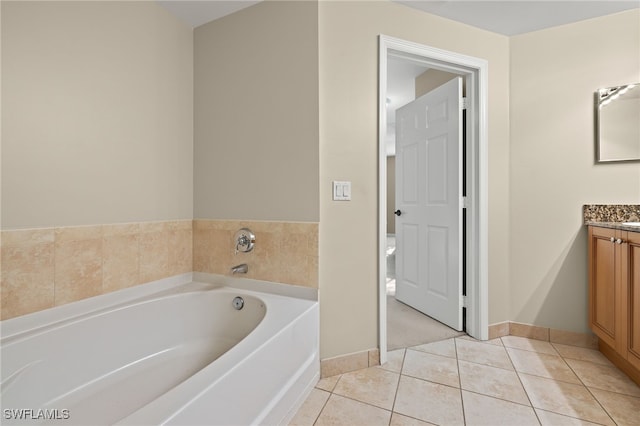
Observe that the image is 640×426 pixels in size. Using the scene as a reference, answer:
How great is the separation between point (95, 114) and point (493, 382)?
8.41ft

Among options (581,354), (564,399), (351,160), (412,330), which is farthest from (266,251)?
(581,354)

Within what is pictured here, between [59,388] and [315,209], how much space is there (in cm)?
136

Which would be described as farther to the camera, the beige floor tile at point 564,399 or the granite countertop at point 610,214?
the granite countertop at point 610,214

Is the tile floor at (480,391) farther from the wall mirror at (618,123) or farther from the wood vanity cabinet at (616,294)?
the wall mirror at (618,123)

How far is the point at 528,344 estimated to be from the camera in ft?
6.68

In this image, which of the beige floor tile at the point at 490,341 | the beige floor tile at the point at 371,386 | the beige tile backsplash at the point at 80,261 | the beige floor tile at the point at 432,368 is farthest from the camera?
the beige floor tile at the point at 490,341

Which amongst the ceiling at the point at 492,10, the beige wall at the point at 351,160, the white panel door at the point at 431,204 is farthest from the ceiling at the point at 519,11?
the white panel door at the point at 431,204

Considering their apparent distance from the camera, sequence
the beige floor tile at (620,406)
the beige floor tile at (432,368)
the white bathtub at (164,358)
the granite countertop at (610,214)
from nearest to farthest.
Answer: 1. the white bathtub at (164,358)
2. the beige floor tile at (620,406)
3. the beige floor tile at (432,368)
4. the granite countertop at (610,214)

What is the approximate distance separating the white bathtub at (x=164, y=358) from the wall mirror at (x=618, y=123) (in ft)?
7.29

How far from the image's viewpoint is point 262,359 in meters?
1.09

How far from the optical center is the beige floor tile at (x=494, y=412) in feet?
4.24

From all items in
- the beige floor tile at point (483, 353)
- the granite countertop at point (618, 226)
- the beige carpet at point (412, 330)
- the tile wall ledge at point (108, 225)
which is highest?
the tile wall ledge at point (108, 225)

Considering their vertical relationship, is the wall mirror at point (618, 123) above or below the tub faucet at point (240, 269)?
above

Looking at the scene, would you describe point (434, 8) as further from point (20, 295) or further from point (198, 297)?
point (20, 295)
